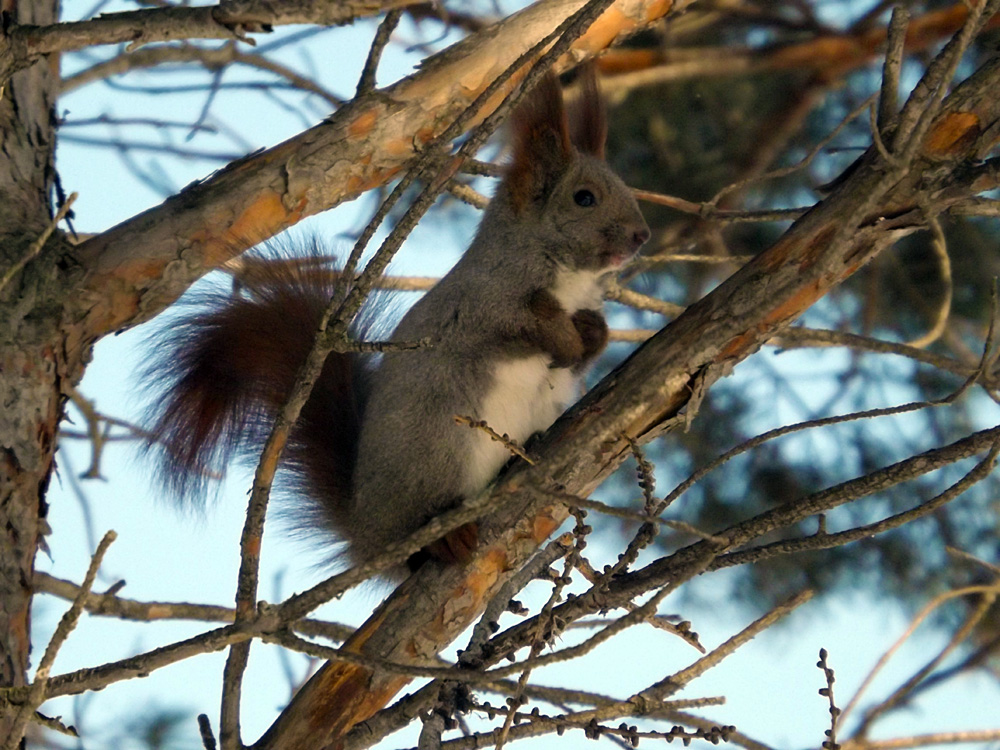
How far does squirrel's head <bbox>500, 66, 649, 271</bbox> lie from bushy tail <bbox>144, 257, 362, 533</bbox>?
525mm

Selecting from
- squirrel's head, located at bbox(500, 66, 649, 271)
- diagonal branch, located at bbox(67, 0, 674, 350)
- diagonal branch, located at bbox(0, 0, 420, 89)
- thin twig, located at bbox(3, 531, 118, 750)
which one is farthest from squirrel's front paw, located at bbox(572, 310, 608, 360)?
thin twig, located at bbox(3, 531, 118, 750)

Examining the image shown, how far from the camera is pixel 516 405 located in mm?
2414

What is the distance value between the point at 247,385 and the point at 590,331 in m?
0.78

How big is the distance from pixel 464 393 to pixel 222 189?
66 cm

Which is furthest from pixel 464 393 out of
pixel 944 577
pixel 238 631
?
pixel 944 577

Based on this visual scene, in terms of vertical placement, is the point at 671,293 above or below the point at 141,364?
above

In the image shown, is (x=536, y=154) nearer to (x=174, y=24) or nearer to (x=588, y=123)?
(x=588, y=123)

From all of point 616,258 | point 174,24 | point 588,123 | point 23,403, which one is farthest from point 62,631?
point 588,123

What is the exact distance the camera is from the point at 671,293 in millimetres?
4328

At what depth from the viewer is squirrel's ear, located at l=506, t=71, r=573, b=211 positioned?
269 centimetres

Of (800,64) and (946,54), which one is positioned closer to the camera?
(946,54)

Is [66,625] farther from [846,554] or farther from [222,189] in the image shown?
[846,554]

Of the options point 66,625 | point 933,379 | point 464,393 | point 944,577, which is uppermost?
point 933,379

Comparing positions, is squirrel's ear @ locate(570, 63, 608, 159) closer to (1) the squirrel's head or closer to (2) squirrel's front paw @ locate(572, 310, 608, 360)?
(1) the squirrel's head
